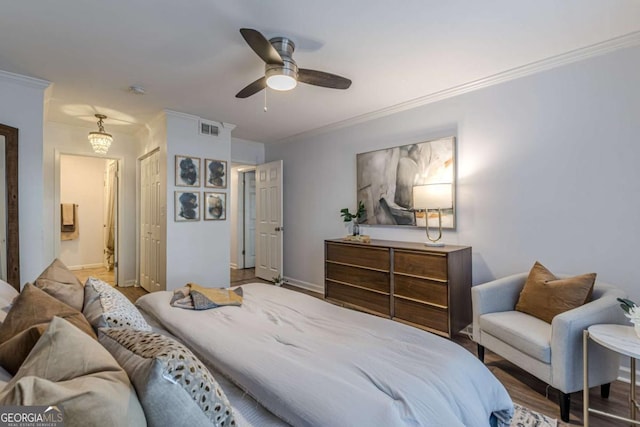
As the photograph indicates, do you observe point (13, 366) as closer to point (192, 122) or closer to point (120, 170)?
point (192, 122)

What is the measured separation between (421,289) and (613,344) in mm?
A: 1445

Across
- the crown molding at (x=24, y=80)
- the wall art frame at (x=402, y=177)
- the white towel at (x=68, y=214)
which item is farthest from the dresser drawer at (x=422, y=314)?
the white towel at (x=68, y=214)

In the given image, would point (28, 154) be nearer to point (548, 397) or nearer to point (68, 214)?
point (68, 214)

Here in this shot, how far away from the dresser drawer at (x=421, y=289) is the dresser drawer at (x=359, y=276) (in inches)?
5.9

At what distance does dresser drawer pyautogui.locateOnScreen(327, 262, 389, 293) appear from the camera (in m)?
3.24

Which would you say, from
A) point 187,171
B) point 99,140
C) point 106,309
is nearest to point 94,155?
point 99,140

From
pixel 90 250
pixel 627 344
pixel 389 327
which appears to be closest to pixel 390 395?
pixel 389 327

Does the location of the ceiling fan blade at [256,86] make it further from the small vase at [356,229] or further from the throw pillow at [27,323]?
Answer: the small vase at [356,229]

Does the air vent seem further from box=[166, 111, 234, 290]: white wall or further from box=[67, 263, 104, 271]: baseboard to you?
box=[67, 263, 104, 271]: baseboard

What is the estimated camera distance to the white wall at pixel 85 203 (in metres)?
6.56

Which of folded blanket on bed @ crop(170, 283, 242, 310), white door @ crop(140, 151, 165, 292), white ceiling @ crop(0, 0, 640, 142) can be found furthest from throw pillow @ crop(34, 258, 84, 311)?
white door @ crop(140, 151, 165, 292)

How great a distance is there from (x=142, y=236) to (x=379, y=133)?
3.91m

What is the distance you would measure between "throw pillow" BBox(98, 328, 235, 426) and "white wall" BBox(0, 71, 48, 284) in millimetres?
2949

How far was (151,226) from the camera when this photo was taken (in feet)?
14.7
